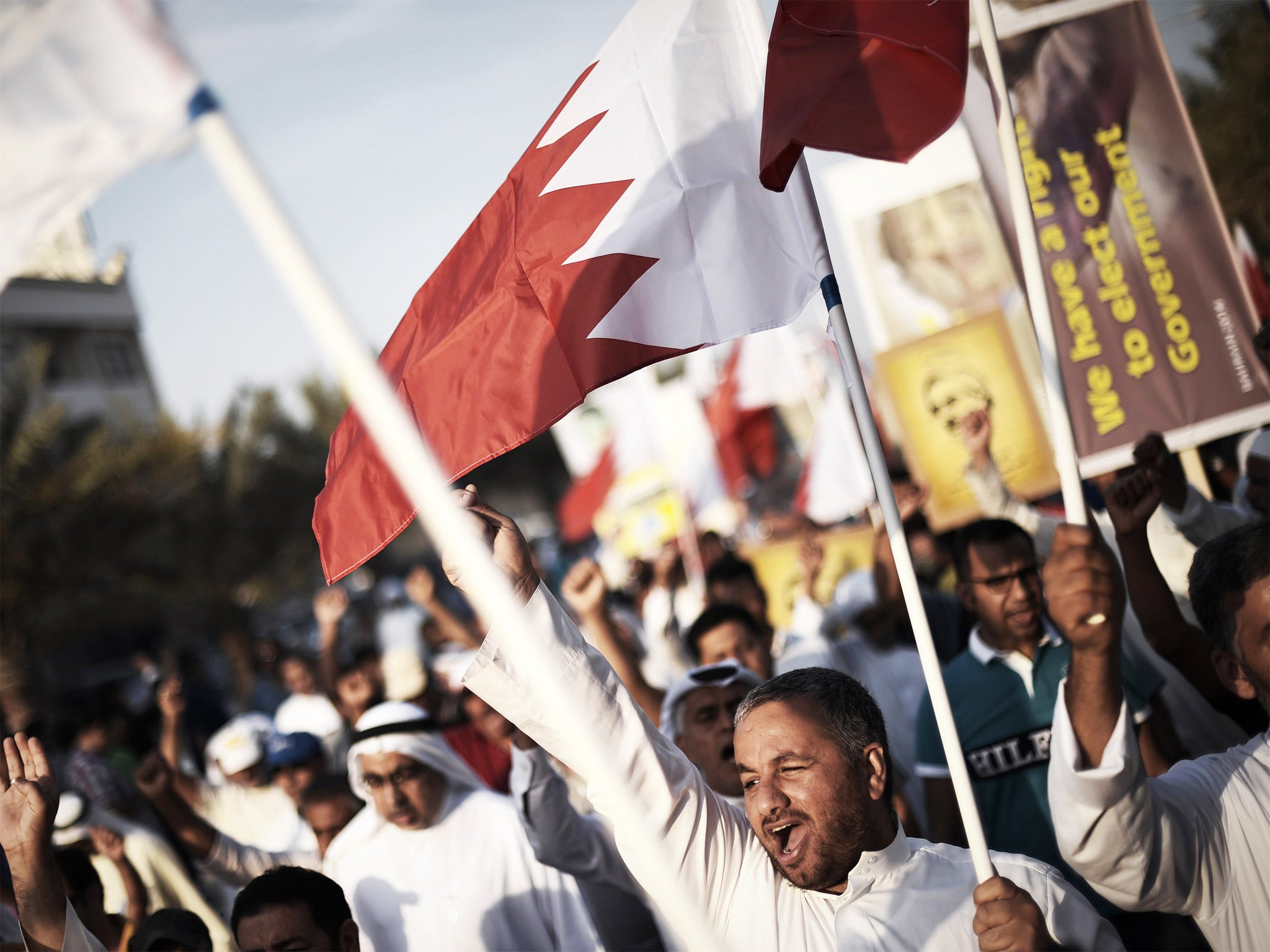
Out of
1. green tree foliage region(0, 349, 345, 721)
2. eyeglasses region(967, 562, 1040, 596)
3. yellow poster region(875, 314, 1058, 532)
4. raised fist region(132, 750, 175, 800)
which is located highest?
green tree foliage region(0, 349, 345, 721)

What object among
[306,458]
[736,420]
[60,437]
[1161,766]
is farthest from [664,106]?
[306,458]

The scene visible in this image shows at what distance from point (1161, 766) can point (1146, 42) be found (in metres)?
2.87

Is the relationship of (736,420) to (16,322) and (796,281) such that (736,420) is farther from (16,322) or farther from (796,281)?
(16,322)

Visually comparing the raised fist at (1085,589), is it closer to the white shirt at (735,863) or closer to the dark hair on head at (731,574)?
the white shirt at (735,863)

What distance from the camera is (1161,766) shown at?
124 inches

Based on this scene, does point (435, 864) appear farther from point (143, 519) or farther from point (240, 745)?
point (143, 519)

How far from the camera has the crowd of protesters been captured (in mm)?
2154

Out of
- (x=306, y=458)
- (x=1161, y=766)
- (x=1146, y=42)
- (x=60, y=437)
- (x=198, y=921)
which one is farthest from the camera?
(x=306, y=458)

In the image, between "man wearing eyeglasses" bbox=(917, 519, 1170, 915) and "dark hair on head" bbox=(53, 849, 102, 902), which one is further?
"dark hair on head" bbox=(53, 849, 102, 902)

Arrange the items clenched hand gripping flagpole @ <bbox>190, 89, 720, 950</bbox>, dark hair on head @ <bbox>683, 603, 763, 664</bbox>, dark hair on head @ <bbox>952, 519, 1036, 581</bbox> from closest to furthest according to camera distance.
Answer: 1. clenched hand gripping flagpole @ <bbox>190, 89, 720, 950</bbox>
2. dark hair on head @ <bbox>952, 519, 1036, 581</bbox>
3. dark hair on head @ <bbox>683, 603, 763, 664</bbox>

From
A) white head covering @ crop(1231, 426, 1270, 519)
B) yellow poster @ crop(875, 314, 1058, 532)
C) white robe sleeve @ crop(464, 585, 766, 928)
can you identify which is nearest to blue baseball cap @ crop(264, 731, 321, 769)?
white robe sleeve @ crop(464, 585, 766, 928)

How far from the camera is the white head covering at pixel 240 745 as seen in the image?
5.57 meters

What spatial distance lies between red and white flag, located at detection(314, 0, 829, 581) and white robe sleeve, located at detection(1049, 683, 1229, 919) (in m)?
1.30

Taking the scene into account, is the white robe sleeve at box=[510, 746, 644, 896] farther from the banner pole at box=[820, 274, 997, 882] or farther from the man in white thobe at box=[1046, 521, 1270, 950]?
the man in white thobe at box=[1046, 521, 1270, 950]
